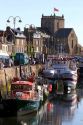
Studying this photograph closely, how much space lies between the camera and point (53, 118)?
56688 mm

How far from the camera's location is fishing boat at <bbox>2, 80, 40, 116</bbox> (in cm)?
5384

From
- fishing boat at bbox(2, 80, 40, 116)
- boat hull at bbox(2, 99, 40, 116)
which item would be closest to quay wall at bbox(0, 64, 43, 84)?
fishing boat at bbox(2, 80, 40, 116)

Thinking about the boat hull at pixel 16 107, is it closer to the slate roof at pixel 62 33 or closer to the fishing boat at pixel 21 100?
the fishing boat at pixel 21 100

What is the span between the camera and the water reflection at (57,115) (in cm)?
5333

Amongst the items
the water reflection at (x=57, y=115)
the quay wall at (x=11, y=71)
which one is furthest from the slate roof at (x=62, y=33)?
the water reflection at (x=57, y=115)

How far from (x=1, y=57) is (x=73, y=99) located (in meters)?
14.9

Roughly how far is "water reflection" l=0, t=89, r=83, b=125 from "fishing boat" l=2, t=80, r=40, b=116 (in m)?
0.76

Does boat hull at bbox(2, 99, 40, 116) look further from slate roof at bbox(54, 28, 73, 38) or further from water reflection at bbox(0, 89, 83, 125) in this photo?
slate roof at bbox(54, 28, 73, 38)

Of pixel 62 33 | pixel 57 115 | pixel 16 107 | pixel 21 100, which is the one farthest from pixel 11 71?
pixel 62 33

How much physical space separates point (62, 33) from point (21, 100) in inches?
5585

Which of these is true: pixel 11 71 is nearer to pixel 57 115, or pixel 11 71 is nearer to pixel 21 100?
pixel 57 115

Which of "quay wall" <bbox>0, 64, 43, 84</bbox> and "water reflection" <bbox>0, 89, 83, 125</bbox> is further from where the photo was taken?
"quay wall" <bbox>0, 64, 43, 84</bbox>

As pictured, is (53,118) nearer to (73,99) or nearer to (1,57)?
(73,99)

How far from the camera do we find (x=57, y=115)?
58438 mm
